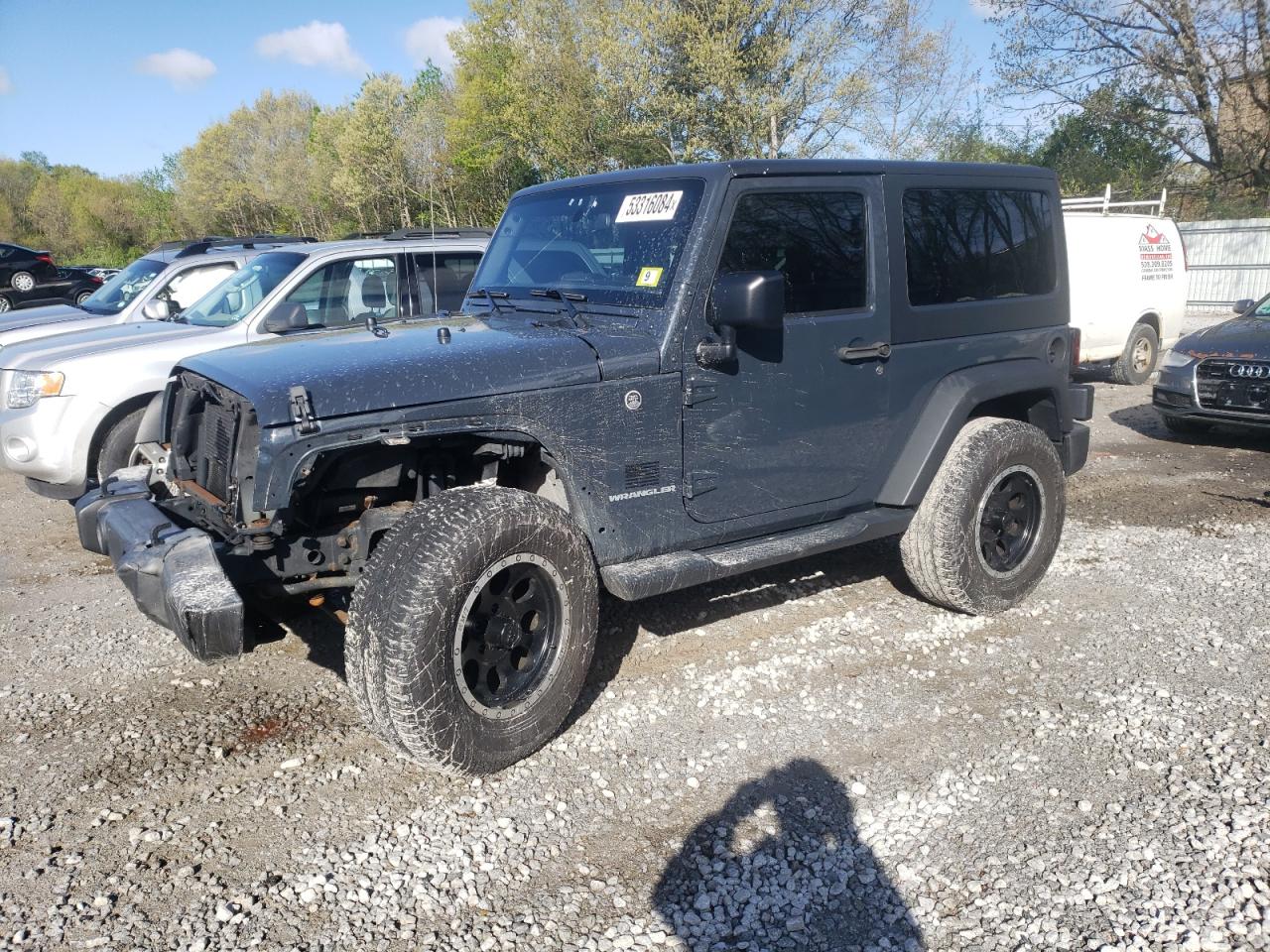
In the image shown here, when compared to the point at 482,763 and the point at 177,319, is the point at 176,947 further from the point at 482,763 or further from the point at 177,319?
the point at 177,319

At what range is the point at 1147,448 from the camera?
8672 mm

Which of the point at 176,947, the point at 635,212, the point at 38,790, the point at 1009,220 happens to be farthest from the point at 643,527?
the point at 1009,220

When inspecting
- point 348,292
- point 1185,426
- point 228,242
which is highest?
point 228,242

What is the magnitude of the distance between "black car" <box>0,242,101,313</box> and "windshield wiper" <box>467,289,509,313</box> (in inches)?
805

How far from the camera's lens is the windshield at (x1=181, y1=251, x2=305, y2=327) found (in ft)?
23.2

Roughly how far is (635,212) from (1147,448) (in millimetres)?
6772

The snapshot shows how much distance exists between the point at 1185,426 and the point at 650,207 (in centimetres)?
737

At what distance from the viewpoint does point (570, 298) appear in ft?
13.0

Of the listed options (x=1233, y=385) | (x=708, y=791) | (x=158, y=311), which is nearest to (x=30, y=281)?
(x=158, y=311)

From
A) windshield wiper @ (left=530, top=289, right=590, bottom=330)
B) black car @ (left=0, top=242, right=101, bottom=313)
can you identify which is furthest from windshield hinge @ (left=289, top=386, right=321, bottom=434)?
black car @ (left=0, top=242, right=101, bottom=313)

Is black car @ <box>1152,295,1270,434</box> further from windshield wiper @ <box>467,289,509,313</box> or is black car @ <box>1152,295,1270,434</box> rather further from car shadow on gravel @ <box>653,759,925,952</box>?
windshield wiper @ <box>467,289,509,313</box>

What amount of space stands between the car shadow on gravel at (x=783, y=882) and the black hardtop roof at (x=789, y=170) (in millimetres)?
2409

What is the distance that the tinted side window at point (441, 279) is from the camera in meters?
7.31

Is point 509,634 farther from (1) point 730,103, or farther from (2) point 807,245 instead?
(1) point 730,103
